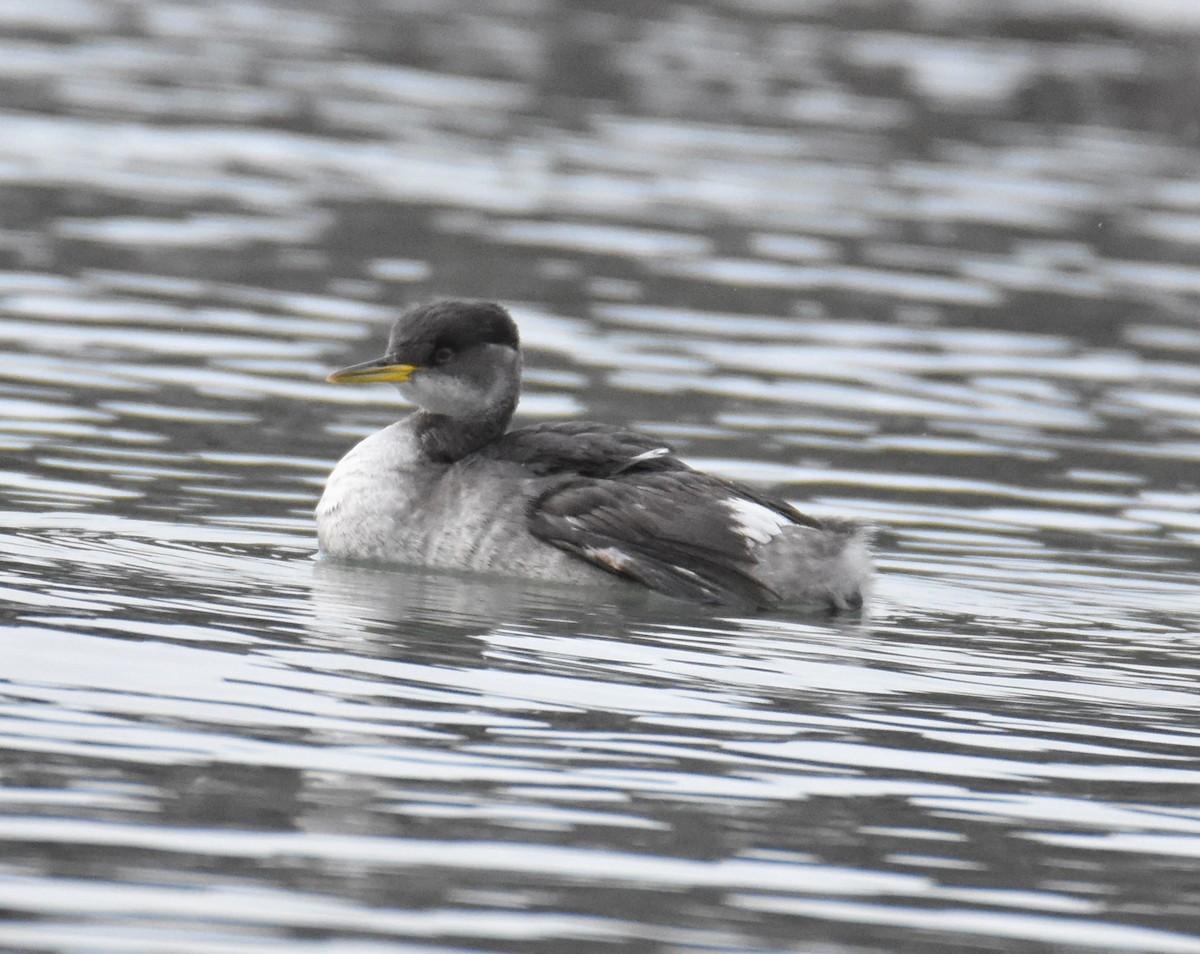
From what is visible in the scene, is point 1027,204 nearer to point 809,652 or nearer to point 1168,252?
point 1168,252

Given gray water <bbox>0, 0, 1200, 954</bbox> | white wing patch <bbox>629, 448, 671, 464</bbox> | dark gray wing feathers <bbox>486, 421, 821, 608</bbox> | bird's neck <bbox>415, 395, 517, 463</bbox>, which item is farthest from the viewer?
bird's neck <bbox>415, 395, 517, 463</bbox>

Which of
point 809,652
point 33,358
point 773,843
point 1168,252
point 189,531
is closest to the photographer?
point 773,843

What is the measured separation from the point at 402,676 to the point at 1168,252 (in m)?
12.8

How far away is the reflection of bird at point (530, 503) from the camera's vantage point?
9539 millimetres

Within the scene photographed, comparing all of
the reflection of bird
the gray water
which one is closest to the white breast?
the reflection of bird

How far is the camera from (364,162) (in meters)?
19.9

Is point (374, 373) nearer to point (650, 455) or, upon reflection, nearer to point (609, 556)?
point (650, 455)

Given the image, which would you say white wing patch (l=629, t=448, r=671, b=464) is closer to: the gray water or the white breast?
the gray water

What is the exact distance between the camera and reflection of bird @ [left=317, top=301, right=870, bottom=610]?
954 centimetres

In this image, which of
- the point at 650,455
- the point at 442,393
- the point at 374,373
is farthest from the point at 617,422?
the point at 650,455

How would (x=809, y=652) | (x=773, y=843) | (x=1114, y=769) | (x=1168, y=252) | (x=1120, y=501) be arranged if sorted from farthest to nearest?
1. (x=1168, y=252)
2. (x=1120, y=501)
3. (x=809, y=652)
4. (x=1114, y=769)
5. (x=773, y=843)

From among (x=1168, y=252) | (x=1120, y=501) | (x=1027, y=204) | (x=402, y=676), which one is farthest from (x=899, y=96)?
(x=402, y=676)

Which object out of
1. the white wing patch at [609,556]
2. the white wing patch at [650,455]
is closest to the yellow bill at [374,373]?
the white wing patch at [650,455]

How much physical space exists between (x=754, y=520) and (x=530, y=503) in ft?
2.91
